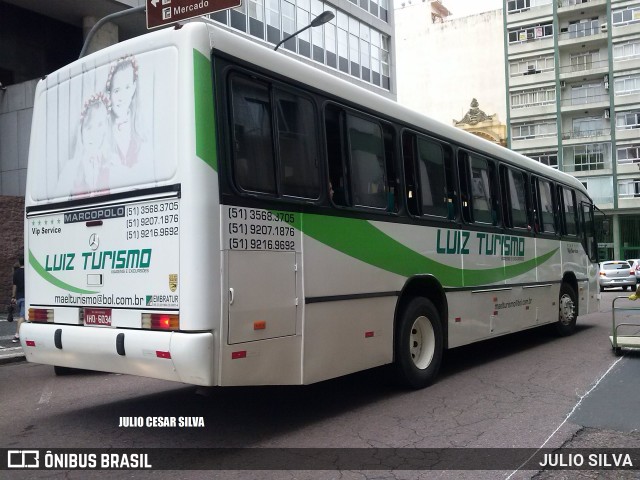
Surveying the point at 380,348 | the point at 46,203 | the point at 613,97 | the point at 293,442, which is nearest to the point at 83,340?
the point at 46,203

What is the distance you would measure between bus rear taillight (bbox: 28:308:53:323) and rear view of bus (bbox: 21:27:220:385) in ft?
0.06

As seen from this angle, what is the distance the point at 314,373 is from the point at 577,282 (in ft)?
29.1

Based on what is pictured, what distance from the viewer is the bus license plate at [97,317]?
583 centimetres

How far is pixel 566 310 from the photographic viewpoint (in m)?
12.8

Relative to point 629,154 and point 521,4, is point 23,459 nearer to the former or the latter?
point 629,154

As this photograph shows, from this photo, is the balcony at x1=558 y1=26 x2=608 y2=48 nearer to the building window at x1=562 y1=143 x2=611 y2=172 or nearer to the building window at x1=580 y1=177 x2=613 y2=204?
the building window at x1=562 y1=143 x2=611 y2=172

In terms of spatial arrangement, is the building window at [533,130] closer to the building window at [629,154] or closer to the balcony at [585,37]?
the building window at [629,154]

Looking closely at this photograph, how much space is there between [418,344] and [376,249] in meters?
1.57

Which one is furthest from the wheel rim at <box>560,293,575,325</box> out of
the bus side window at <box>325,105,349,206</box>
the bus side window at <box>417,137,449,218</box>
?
the bus side window at <box>325,105,349,206</box>

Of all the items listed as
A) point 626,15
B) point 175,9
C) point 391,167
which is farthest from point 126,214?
point 626,15

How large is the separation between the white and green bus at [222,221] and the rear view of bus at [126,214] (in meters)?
0.02

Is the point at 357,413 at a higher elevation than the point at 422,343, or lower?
lower

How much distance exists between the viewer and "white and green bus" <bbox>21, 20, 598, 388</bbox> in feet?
17.5

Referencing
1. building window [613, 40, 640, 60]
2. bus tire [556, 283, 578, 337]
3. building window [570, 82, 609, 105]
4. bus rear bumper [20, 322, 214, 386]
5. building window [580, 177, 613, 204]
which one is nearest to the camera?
bus rear bumper [20, 322, 214, 386]
